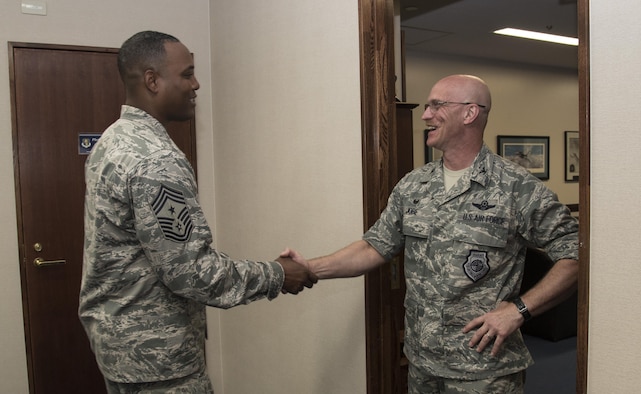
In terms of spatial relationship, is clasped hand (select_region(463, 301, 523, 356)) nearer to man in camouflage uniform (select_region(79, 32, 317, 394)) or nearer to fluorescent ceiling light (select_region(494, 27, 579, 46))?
man in camouflage uniform (select_region(79, 32, 317, 394))

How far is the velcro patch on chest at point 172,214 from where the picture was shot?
5.24 ft

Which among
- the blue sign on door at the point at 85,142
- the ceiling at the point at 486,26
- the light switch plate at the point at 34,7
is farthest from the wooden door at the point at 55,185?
the ceiling at the point at 486,26

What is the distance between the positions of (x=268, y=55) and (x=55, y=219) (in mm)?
1552

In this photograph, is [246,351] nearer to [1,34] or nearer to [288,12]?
[288,12]

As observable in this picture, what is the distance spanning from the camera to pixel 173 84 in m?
1.82

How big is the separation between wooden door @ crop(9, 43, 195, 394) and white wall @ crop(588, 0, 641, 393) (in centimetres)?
280

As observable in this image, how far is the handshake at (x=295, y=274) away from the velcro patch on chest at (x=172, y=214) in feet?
1.44

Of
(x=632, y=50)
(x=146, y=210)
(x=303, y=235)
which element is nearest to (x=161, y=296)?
(x=146, y=210)

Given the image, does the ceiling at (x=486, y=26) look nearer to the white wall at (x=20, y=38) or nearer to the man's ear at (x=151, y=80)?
the white wall at (x=20, y=38)

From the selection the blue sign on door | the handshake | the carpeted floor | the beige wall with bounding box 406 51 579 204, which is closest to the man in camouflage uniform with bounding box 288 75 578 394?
the handshake

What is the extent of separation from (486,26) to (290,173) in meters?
3.24

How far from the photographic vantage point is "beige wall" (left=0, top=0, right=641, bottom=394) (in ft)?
4.32

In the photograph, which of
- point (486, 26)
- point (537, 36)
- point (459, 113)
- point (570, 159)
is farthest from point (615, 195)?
point (570, 159)

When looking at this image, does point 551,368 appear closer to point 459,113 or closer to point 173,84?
point 459,113
